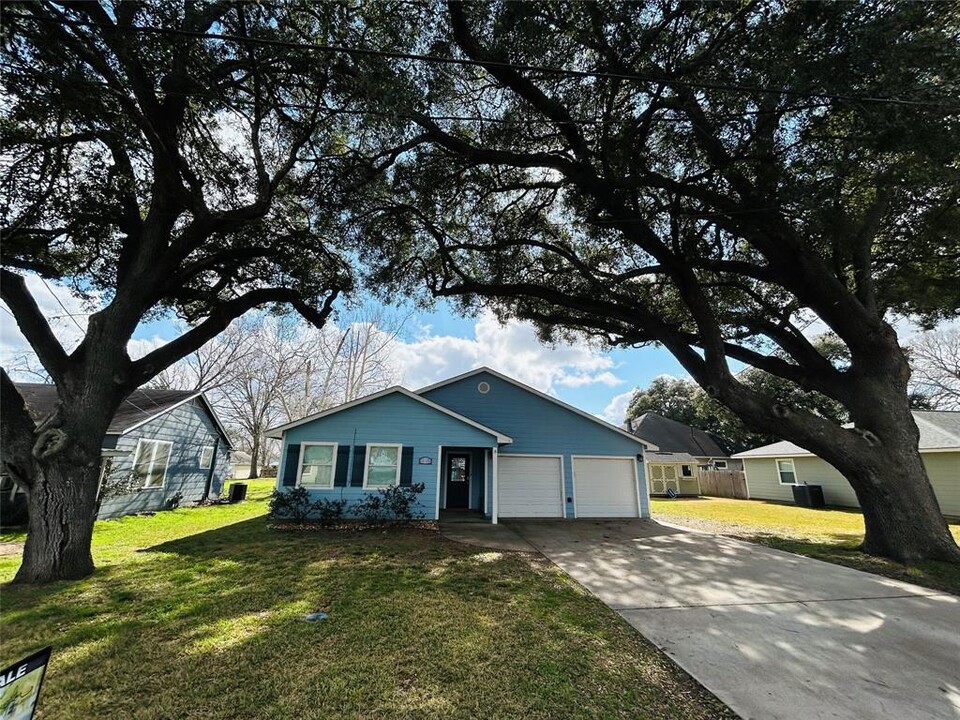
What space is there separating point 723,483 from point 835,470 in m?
6.72

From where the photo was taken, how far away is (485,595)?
505 centimetres

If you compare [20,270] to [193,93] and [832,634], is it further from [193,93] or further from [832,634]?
[832,634]

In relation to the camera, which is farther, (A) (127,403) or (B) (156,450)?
(A) (127,403)

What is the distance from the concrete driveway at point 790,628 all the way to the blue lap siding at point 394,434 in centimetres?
430

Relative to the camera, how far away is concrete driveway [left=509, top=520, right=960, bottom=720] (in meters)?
2.94

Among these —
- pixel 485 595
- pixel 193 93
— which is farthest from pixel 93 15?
pixel 485 595

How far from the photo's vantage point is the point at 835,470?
664 inches

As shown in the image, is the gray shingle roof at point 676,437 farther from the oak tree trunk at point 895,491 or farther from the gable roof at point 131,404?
the gable roof at point 131,404

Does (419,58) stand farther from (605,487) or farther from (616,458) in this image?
(605,487)

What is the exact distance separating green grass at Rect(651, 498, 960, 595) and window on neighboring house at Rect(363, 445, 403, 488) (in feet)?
28.8

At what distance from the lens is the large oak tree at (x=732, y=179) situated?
17.3 ft

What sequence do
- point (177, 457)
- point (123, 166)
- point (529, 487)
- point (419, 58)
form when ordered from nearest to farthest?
point (419, 58), point (123, 166), point (529, 487), point (177, 457)

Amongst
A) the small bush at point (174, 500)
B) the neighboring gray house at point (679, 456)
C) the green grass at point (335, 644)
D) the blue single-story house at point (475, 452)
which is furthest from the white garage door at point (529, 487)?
the small bush at point (174, 500)

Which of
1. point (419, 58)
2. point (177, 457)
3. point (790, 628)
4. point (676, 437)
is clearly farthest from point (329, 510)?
point (676, 437)
